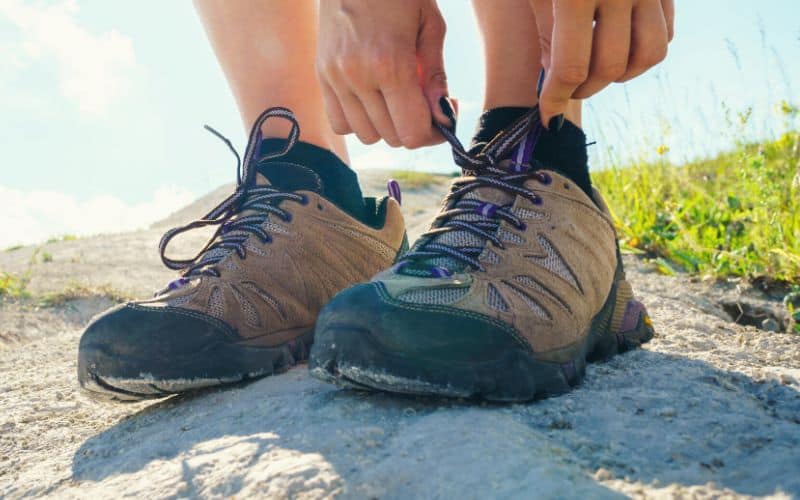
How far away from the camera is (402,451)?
127 cm

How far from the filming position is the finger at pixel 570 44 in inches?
50.6

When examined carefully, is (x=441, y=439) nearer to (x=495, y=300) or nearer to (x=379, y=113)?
(x=495, y=300)

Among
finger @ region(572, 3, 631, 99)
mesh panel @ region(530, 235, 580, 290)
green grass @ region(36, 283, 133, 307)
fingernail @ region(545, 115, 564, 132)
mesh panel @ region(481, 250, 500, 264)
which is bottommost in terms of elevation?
green grass @ region(36, 283, 133, 307)

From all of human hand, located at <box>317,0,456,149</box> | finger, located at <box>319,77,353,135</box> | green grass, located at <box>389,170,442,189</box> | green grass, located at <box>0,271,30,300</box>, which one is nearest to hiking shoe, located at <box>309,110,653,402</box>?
human hand, located at <box>317,0,456,149</box>

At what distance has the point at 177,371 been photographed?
178 cm

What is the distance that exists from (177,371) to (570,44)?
1158 mm

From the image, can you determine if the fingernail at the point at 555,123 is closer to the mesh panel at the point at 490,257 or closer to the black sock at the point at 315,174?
the mesh panel at the point at 490,257

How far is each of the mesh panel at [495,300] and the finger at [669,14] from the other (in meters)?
0.61

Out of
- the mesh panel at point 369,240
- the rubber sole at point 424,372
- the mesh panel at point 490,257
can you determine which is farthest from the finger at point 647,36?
the mesh panel at point 369,240

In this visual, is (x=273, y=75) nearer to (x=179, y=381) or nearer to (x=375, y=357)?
(x=179, y=381)

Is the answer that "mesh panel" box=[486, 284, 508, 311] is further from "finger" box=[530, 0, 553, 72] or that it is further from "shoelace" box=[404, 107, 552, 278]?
"finger" box=[530, 0, 553, 72]

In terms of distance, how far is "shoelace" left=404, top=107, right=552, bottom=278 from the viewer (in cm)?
171

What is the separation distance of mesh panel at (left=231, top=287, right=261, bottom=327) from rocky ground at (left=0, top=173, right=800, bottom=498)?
155 mm

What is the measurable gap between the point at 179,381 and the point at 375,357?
59 centimetres
